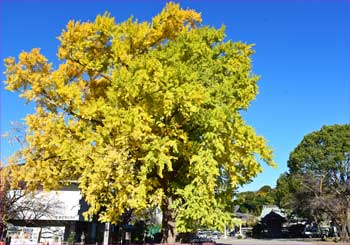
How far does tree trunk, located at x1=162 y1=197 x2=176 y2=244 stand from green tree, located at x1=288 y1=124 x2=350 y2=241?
28.0 meters

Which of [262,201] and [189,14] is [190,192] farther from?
[262,201]

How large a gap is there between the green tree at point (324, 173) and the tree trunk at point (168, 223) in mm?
27967

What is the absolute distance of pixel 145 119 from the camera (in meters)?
14.1

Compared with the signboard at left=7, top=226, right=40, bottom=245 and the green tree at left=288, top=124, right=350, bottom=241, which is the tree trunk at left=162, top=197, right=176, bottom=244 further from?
the green tree at left=288, top=124, right=350, bottom=241

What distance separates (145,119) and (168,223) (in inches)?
252

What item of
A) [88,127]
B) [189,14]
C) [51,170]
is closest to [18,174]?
[51,170]

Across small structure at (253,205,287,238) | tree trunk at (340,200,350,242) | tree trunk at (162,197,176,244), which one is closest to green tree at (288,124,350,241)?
tree trunk at (340,200,350,242)

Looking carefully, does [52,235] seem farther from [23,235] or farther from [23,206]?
[23,206]

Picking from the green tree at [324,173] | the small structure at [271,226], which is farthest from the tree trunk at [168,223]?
the small structure at [271,226]

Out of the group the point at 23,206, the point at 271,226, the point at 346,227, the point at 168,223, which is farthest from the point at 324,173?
the point at 23,206

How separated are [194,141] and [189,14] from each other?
326 inches

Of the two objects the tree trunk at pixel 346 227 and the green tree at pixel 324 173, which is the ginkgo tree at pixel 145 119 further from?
the tree trunk at pixel 346 227

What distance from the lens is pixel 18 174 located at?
52.1 feet

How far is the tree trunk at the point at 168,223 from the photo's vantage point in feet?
56.5
